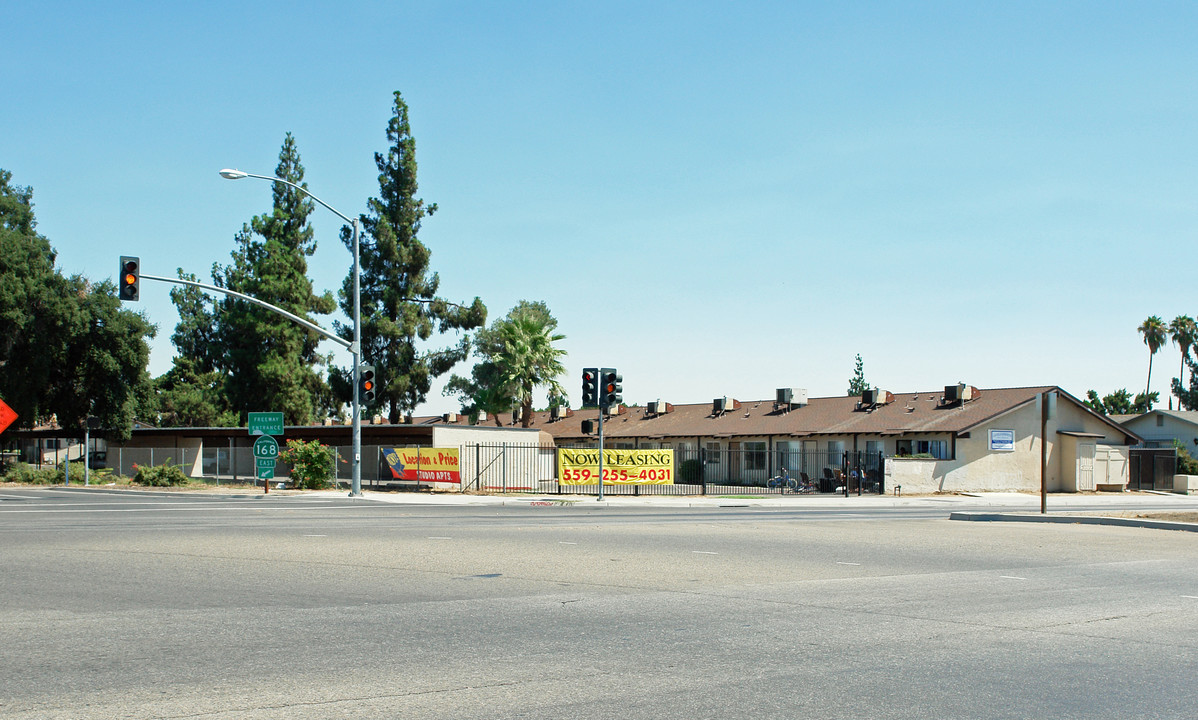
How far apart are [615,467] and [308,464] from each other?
11.9 meters

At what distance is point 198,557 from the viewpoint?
46.2 feet

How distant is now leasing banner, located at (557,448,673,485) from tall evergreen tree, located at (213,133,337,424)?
31853 millimetres

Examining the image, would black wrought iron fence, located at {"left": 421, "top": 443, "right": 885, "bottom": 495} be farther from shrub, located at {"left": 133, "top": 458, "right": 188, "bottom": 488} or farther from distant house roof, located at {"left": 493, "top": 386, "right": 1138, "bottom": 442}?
shrub, located at {"left": 133, "top": 458, "right": 188, "bottom": 488}

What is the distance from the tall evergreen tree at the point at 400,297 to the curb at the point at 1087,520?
4321cm

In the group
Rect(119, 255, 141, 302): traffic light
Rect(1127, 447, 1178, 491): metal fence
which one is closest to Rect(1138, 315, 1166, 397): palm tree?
Rect(1127, 447, 1178, 491): metal fence

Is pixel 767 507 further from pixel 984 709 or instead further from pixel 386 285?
pixel 386 285

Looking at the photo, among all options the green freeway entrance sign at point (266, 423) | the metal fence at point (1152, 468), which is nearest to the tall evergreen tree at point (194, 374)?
the green freeway entrance sign at point (266, 423)

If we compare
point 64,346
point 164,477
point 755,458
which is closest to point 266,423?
point 164,477

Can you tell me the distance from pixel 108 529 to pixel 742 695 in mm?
15876

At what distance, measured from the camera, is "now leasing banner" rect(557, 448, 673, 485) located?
137 feet

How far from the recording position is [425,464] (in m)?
42.4

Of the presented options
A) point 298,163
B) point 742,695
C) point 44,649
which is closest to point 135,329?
point 298,163

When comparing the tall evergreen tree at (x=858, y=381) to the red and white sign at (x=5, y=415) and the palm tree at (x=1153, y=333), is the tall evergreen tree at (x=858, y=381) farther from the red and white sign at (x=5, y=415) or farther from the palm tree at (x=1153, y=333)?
the red and white sign at (x=5, y=415)

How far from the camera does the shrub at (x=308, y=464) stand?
133ft
